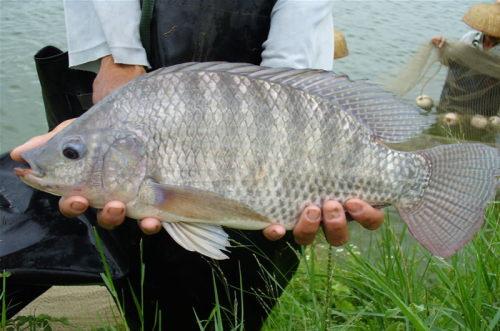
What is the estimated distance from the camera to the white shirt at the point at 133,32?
7.33ft

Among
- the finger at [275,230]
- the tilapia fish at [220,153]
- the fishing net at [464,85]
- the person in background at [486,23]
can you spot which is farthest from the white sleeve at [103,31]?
the person in background at [486,23]

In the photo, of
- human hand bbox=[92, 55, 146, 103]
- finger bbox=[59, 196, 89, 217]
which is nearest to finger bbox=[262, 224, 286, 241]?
finger bbox=[59, 196, 89, 217]

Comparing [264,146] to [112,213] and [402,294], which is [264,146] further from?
[402,294]

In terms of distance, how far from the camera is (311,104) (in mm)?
1892

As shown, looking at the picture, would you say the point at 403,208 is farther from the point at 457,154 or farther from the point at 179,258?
the point at 179,258

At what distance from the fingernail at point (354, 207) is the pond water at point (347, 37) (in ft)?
15.3

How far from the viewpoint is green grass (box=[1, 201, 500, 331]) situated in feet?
6.40

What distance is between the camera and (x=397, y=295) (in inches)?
86.1

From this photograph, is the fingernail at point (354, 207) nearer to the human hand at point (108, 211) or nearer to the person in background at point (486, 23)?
the human hand at point (108, 211)

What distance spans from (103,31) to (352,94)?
92cm

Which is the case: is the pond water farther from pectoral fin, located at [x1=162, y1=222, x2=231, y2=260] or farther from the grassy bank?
pectoral fin, located at [x1=162, y1=222, x2=231, y2=260]

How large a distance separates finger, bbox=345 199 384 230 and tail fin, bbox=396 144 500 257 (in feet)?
0.26

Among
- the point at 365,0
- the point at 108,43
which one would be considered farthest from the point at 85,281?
the point at 365,0

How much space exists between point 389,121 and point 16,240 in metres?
1.28
